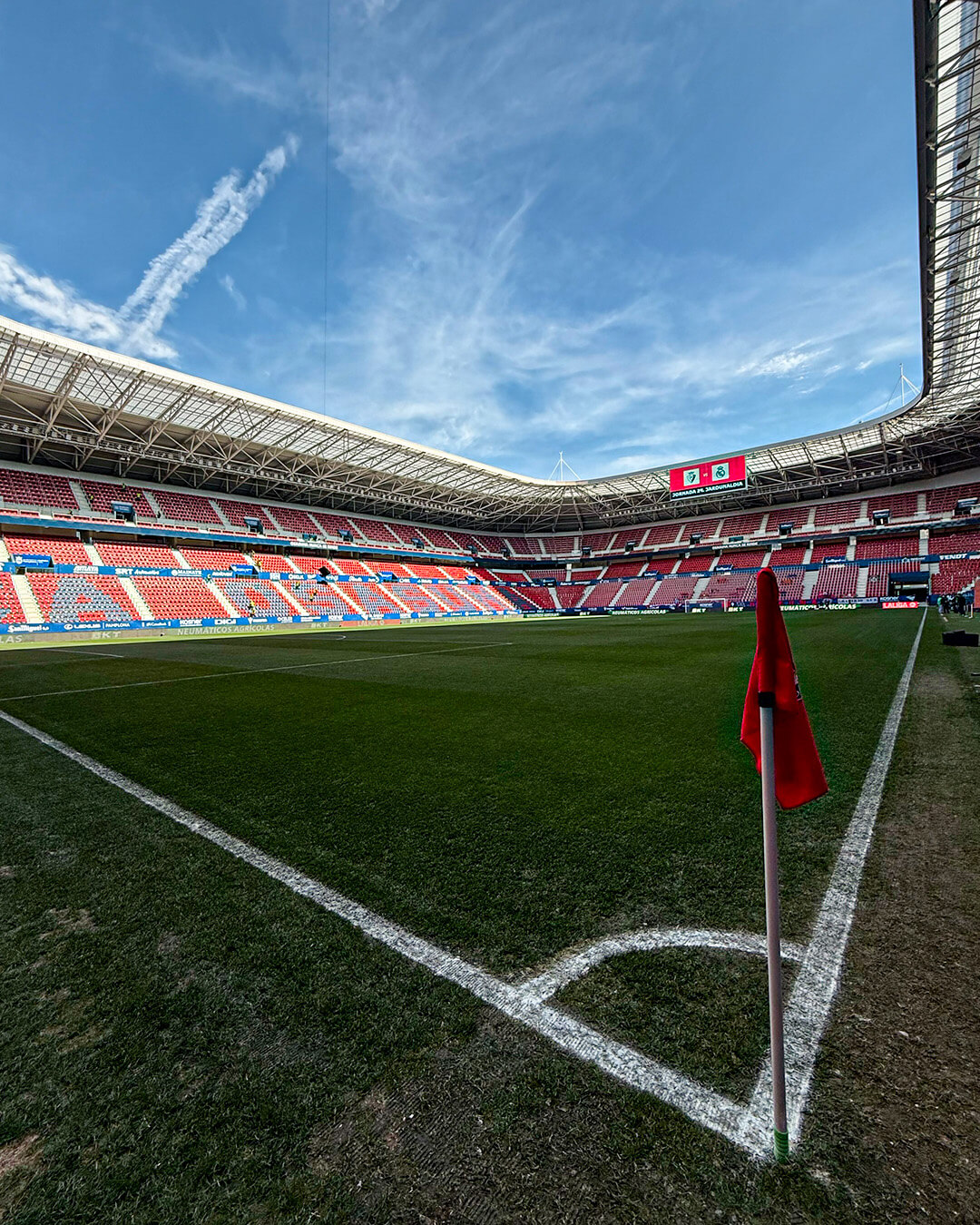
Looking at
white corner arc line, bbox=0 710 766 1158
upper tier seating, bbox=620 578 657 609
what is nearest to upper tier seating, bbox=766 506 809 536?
upper tier seating, bbox=620 578 657 609

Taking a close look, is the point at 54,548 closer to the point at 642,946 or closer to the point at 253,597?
the point at 253,597

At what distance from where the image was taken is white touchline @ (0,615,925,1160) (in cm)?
130

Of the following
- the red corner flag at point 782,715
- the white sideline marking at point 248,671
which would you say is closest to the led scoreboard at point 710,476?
the white sideline marking at point 248,671

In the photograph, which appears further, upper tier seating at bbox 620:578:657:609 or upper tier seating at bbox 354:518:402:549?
upper tier seating at bbox 620:578:657:609

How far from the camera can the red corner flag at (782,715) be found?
57.7 inches

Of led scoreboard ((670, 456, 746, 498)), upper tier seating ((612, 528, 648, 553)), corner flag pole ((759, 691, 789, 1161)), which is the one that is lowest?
corner flag pole ((759, 691, 789, 1161))

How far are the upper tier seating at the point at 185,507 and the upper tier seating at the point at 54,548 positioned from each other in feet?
20.5

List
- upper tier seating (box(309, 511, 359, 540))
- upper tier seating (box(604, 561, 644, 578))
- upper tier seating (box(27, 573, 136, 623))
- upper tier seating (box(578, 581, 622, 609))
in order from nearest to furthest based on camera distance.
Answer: upper tier seating (box(27, 573, 136, 623)) → upper tier seating (box(309, 511, 359, 540)) → upper tier seating (box(578, 581, 622, 609)) → upper tier seating (box(604, 561, 644, 578))

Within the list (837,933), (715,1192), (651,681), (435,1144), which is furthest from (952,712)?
(435,1144)

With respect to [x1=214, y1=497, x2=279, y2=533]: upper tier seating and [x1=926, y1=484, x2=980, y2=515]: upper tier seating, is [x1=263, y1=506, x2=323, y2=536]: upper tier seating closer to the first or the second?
[x1=214, y1=497, x2=279, y2=533]: upper tier seating

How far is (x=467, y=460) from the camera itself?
38.3 meters

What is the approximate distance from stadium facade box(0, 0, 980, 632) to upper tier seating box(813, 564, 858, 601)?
0.16 meters

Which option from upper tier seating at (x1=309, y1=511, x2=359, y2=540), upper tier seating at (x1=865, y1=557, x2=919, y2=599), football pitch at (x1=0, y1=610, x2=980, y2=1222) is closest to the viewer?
football pitch at (x1=0, y1=610, x2=980, y2=1222)

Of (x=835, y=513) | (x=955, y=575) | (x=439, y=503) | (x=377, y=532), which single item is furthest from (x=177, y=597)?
(x=835, y=513)
